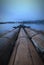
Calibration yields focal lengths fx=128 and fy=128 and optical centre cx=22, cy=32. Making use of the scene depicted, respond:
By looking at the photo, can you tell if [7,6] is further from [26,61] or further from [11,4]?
[26,61]

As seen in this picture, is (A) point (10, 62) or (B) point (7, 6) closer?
(A) point (10, 62)

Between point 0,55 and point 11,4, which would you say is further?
point 11,4

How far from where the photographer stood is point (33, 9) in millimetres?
2877

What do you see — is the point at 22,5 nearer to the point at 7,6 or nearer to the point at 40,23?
the point at 7,6

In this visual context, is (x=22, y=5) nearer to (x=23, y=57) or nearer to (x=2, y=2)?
(x=2, y=2)

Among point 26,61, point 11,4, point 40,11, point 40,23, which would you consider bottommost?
point 26,61

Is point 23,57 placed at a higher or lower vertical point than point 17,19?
lower


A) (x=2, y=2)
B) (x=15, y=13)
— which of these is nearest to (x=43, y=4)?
(x=15, y=13)

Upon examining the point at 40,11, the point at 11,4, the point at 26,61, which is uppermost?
the point at 11,4

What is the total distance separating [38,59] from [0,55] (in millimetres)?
154

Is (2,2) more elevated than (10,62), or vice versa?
(2,2)

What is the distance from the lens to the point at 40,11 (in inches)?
116

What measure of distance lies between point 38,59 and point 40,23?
8.15 ft

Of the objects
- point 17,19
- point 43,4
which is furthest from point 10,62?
point 43,4
